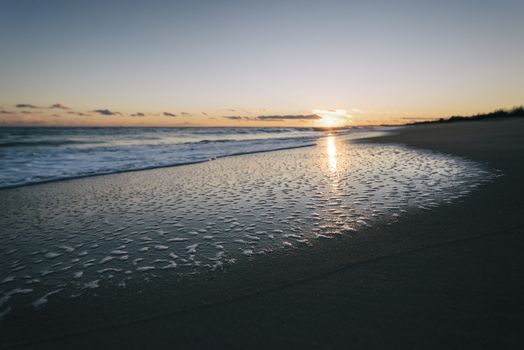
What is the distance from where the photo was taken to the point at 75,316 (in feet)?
9.14

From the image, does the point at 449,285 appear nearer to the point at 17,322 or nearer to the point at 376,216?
the point at 376,216

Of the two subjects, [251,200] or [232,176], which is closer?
[251,200]

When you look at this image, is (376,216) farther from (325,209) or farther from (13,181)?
(13,181)

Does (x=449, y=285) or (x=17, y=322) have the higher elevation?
(x=449, y=285)

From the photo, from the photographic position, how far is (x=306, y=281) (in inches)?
124

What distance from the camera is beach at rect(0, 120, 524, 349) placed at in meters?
2.38

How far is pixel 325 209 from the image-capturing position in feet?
18.7

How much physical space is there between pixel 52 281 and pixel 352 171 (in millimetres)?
8327

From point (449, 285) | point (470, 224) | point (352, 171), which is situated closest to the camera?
point (449, 285)

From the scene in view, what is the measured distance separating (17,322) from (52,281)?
77 centimetres

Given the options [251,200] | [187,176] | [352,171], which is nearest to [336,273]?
[251,200]

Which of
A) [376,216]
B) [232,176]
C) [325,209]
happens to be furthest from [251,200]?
[232,176]

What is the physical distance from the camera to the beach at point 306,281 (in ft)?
7.80

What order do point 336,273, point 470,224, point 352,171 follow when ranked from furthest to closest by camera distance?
point 352,171
point 470,224
point 336,273
